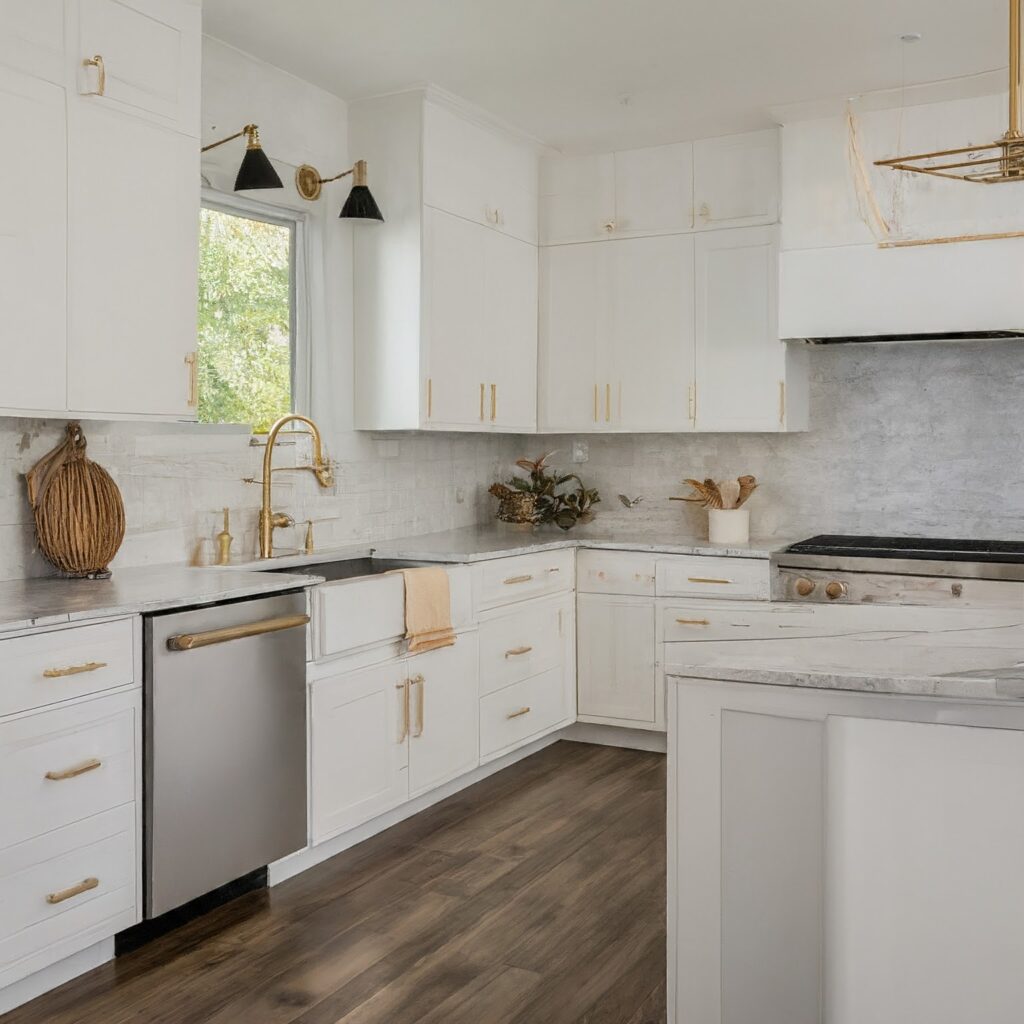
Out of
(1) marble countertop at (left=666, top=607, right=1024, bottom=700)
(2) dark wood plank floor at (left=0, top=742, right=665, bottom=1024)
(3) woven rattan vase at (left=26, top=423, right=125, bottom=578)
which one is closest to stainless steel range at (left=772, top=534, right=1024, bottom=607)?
(2) dark wood plank floor at (left=0, top=742, right=665, bottom=1024)

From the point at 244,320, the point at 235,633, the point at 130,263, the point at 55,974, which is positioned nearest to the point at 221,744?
the point at 235,633

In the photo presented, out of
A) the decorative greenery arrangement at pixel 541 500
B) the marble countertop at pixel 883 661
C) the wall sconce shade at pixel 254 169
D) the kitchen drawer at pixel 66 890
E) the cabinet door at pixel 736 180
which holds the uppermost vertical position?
the cabinet door at pixel 736 180

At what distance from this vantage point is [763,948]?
1.94 m

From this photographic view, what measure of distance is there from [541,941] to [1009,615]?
143cm

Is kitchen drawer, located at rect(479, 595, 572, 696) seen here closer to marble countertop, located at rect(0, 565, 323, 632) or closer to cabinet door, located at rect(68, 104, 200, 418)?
marble countertop, located at rect(0, 565, 323, 632)

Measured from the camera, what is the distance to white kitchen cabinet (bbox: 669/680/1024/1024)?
1.74 meters

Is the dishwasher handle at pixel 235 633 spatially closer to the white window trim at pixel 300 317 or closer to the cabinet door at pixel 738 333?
the white window trim at pixel 300 317

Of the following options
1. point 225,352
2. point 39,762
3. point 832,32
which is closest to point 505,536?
point 225,352

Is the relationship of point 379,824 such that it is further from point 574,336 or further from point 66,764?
point 574,336

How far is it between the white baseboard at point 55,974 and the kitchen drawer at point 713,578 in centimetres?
261

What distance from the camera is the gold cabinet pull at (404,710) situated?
145 inches

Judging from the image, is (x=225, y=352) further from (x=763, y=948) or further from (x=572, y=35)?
(x=763, y=948)

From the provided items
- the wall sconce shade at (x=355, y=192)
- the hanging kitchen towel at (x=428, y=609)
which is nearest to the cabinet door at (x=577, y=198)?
the wall sconce shade at (x=355, y=192)

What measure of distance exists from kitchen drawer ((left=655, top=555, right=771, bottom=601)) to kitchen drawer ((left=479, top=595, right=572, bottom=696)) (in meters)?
0.46
